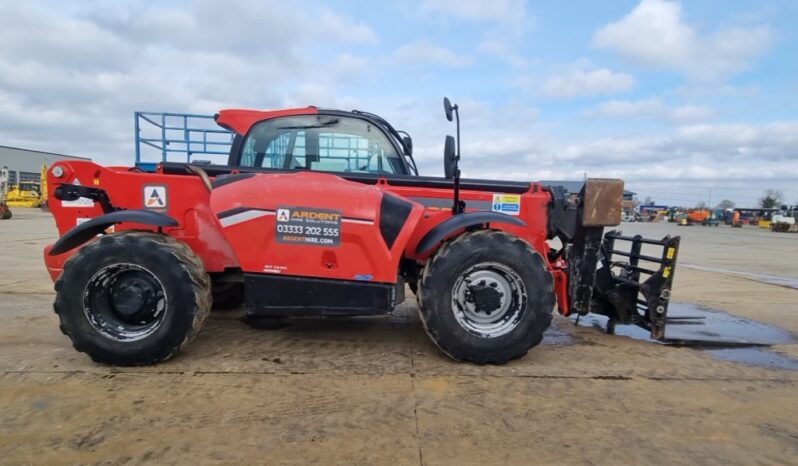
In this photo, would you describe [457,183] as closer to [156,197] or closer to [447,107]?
[447,107]

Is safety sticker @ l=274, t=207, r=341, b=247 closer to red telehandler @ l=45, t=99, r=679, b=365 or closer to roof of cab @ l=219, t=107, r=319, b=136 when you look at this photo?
red telehandler @ l=45, t=99, r=679, b=365

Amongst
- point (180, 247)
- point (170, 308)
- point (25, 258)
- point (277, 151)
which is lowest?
point (25, 258)

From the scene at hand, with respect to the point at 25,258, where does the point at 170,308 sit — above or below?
above

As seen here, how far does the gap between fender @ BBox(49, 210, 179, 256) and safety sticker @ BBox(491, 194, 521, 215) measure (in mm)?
2589

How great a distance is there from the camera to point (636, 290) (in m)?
4.45

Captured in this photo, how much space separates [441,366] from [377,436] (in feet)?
3.79

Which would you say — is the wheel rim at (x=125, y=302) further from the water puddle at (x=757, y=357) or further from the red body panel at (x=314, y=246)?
the water puddle at (x=757, y=357)

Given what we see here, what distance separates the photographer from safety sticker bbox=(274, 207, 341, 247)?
3600 millimetres

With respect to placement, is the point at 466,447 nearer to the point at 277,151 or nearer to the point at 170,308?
the point at 170,308

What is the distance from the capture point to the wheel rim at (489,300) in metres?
3.72

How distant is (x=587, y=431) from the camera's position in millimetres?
2732

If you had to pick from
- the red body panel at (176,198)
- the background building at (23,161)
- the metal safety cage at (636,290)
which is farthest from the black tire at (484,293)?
the background building at (23,161)

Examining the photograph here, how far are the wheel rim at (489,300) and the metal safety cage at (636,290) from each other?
4.26ft

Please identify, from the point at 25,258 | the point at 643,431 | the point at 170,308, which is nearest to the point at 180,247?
Result: the point at 170,308
